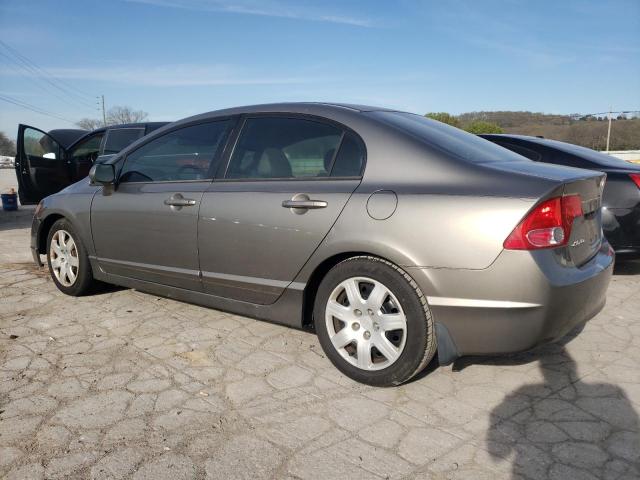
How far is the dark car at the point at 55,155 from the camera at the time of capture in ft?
24.9

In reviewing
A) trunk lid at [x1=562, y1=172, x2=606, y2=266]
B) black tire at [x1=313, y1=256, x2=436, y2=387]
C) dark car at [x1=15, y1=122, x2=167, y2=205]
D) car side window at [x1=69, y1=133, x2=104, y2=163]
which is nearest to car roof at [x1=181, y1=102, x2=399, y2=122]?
black tire at [x1=313, y1=256, x2=436, y2=387]

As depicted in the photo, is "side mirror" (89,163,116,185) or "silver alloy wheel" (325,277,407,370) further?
"side mirror" (89,163,116,185)

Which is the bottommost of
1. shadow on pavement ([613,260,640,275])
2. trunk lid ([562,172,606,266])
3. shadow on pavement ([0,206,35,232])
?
shadow on pavement ([0,206,35,232])

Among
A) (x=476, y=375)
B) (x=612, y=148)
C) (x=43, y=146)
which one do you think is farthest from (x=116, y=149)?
(x=612, y=148)

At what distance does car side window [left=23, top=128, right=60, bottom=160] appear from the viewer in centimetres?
741

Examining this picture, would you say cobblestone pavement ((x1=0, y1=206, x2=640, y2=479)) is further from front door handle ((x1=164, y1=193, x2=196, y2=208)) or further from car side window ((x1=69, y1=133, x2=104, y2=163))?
car side window ((x1=69, y1=133, x2=104, y2=163))

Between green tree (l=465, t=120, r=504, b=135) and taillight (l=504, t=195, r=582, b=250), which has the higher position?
green tree (l=465, t=120, r=504, b=135)

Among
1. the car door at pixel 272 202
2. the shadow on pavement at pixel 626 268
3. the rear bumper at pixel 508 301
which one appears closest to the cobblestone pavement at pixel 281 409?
the rear bumper at pixel 508 301

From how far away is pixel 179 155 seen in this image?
388 cm

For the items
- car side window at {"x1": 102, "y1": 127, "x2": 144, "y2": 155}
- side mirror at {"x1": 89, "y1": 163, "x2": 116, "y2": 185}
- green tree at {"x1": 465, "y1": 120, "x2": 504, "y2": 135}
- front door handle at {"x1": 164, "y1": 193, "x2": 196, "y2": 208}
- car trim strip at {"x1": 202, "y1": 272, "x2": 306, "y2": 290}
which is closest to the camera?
car trim strip at {"x1": 202, "y1": 272, "x2": 306, "y2": 290}

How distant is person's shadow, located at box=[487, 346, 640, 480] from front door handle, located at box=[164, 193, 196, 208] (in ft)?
7.43

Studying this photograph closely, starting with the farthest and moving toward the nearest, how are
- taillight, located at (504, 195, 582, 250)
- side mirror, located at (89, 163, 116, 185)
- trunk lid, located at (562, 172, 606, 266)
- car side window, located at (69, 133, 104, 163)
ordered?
1. car side window, located at (69, 133, 104, 163)
2. side mirror, located at (89, 163, 116, 185)
3. trunk lid, located at (562, 172, 606, 266)
4. taillight, located at (504, 195, 582, 250)

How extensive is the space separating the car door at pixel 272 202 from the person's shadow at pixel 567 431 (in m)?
1.36

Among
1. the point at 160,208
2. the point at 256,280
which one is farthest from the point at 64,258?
the point at 256,280
